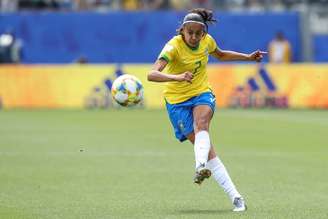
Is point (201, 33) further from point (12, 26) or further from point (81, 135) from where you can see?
point (12, 26)

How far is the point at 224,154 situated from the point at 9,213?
24.6ft

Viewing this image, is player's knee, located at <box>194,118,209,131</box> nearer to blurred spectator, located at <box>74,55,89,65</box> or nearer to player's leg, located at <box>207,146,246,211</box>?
player's leg, located at <box>207,146,246,211</box>

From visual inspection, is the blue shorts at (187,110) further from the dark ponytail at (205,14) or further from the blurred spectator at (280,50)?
the blurred spectator at (280,50)

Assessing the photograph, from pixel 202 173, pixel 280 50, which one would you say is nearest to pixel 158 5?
pixel 280 50

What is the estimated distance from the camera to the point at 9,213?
10.2m

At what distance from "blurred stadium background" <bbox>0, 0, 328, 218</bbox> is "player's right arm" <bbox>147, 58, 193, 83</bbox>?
1.37m

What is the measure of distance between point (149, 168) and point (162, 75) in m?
5.02

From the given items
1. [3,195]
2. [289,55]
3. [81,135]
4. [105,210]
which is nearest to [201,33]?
[105,210]

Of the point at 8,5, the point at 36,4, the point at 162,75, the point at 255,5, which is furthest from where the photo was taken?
the point at 36,4

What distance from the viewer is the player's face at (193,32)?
34.2ft

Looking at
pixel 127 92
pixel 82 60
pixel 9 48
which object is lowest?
pixel 82 60

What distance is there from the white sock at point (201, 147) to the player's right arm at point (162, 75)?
74 cm

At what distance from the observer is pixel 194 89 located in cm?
1082

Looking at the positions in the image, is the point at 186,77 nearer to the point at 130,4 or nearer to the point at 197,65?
the point at 197,65
